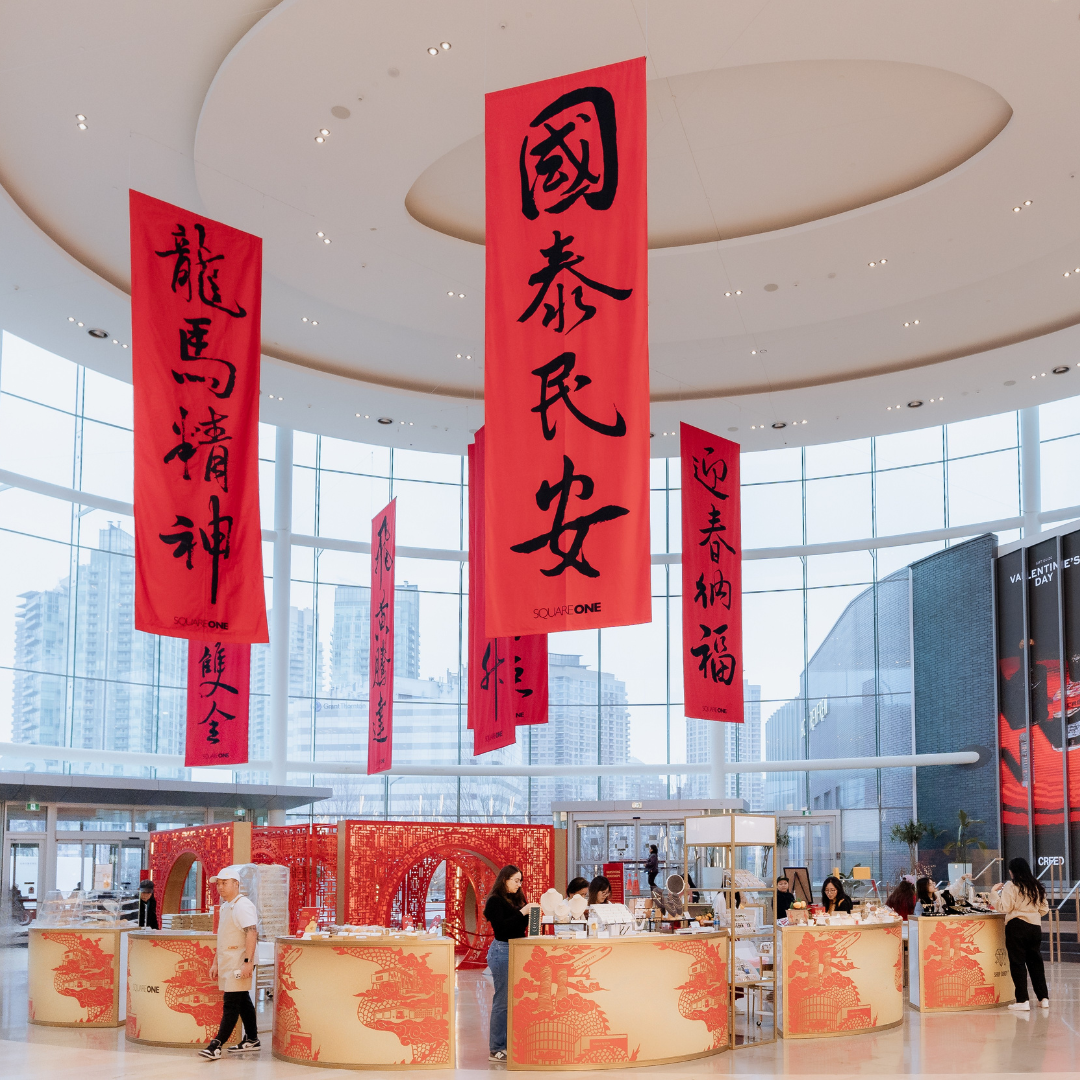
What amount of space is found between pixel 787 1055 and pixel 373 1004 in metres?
2.98

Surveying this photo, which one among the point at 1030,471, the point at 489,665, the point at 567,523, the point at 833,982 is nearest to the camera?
the point at 567,523

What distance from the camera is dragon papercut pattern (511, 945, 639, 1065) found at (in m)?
7.78

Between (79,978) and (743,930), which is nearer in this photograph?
(743,930)

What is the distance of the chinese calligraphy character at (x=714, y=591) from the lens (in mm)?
13555

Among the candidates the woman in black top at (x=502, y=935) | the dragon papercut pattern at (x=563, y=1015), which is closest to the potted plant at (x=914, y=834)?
the woman in black top at (x=502, y=935)

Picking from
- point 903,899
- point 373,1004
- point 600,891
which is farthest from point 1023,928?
point 373,1004

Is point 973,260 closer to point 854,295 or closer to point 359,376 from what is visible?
point 854,295

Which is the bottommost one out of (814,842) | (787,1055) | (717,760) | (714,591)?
(814,842)

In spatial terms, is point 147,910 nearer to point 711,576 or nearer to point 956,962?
point 711,576

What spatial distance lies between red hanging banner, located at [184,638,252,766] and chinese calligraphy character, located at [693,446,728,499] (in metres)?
5.73

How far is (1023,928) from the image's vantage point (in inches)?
415

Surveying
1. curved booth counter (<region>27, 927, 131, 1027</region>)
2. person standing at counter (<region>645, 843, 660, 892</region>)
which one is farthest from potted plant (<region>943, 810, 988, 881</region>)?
curved booth counter (<region>27, 927, 131, 1027</region>)

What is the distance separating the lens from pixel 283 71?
9695 millimetres

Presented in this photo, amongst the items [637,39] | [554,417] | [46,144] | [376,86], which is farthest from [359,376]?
[554,417]
